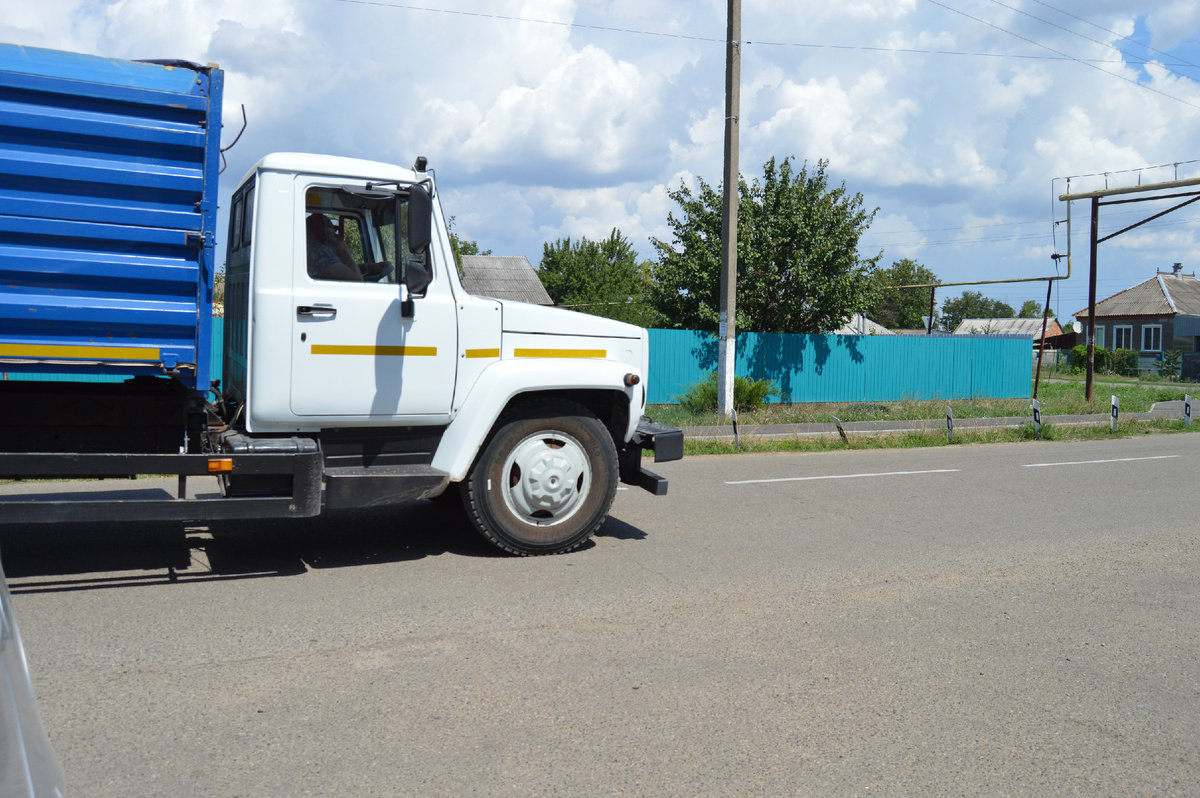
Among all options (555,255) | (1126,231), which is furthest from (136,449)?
(555,255)

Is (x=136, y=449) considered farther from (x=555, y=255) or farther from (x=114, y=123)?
(x=555, y=255)

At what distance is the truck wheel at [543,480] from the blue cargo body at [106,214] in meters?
1.86

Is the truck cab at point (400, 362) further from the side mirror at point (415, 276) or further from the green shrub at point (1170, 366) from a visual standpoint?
the green shrub at point (1170, 366)

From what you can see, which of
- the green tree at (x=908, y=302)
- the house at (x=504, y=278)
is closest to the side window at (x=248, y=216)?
the house at (x=504, y=278)

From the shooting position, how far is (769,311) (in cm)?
2278

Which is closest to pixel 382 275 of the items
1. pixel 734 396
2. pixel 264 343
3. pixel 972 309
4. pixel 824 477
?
pixel 264 343

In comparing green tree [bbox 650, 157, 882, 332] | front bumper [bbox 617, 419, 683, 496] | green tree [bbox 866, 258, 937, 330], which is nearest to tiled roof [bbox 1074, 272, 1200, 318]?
green tree [bbox 866, 258, 937, 330]

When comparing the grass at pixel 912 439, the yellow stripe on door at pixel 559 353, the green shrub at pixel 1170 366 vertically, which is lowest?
the grass at pixel 912 439

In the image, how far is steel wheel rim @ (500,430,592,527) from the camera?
6.21 m

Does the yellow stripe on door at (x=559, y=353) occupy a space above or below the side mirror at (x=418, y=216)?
below

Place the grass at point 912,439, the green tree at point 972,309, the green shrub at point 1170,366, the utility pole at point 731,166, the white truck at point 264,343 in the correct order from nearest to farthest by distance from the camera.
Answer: the white truck at point 264,343 → the grass at point 912,439 → the utility pole at point 731,166 → the green shrub at point 1170,366 → the green tree at point 972,309

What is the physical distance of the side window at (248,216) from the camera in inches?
228

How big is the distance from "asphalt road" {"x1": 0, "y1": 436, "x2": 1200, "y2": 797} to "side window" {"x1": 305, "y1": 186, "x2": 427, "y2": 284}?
1.90 meters

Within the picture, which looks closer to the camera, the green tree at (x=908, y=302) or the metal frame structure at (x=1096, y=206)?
the metal frame structure at (x=1096, y=206)
